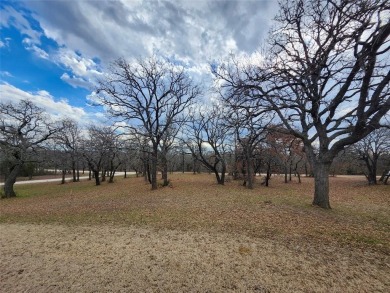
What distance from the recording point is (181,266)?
4129 mm

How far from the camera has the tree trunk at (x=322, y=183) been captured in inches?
358

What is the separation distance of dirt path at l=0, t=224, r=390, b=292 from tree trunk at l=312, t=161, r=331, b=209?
4920 millimetres

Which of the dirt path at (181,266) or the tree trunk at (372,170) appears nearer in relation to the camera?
the dirt path at (181,266)

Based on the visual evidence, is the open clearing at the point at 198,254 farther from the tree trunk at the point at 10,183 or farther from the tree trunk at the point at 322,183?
the tree trunk at the point at 10,183

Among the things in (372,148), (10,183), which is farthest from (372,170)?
(10,183)

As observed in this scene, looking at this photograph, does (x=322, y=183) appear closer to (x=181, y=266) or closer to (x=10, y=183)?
(x=181, y=266)

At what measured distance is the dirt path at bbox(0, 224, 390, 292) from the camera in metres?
3.52

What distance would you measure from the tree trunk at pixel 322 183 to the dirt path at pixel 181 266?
4920 mm

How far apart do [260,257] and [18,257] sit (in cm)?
528

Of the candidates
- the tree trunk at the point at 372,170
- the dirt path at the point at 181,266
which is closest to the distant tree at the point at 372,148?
the tree trunk at the point at 372,170

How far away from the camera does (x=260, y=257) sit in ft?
14.6

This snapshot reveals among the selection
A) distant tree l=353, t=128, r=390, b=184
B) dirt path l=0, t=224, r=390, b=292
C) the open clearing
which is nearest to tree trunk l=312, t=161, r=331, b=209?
the open clearing

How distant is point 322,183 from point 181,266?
768cm

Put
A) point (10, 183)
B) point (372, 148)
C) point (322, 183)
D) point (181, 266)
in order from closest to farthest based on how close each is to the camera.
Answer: point (181, 266)
point (322, 183)
point (10, 183)
point (372, 148)
